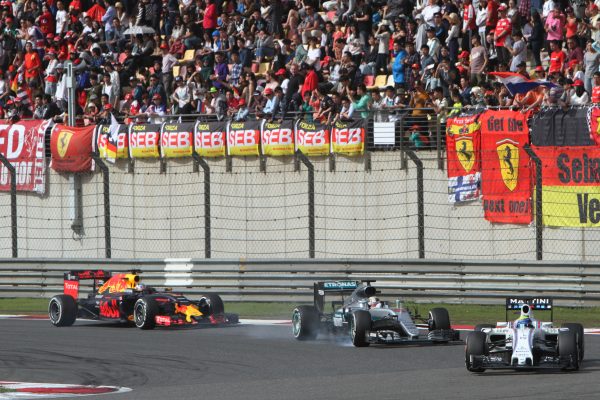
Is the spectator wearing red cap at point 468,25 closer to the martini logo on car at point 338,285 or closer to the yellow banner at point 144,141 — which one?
the yellow banner at point 144,141

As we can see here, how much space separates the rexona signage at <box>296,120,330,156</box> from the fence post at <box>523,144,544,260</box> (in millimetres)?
3905

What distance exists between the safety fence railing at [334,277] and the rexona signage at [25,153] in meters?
2.10

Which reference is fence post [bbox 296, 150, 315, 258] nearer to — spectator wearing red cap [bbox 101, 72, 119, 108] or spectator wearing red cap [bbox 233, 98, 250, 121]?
spectator wearing red cap [bbox 233, 98, 250, 121]

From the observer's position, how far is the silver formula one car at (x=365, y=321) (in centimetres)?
1574

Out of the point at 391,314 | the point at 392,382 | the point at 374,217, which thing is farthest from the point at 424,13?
the point at 392,382

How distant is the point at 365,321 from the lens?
15.7 meters

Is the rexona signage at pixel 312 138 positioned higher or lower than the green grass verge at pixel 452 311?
higher

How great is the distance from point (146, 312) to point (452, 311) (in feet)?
16.6

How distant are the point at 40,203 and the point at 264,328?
884 cm

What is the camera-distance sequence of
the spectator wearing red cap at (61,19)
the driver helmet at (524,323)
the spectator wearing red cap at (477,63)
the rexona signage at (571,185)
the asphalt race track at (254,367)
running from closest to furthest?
the asphalt race track at (254,367)
the driver helmet at (524,323)
the rexona signage at (571,185)
the spectator wearing red cap at (477,63)
the spectator wearing red cap at (61,19)

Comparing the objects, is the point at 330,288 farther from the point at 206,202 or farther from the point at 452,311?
the point at 206,202

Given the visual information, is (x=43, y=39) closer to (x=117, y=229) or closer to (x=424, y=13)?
(x=117, y=229)

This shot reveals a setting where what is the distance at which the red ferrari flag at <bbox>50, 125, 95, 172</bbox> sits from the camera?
25.1m

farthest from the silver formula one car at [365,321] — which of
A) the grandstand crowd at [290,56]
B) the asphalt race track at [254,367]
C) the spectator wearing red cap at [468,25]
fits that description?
the spectator wearing red cap at [468,25]
